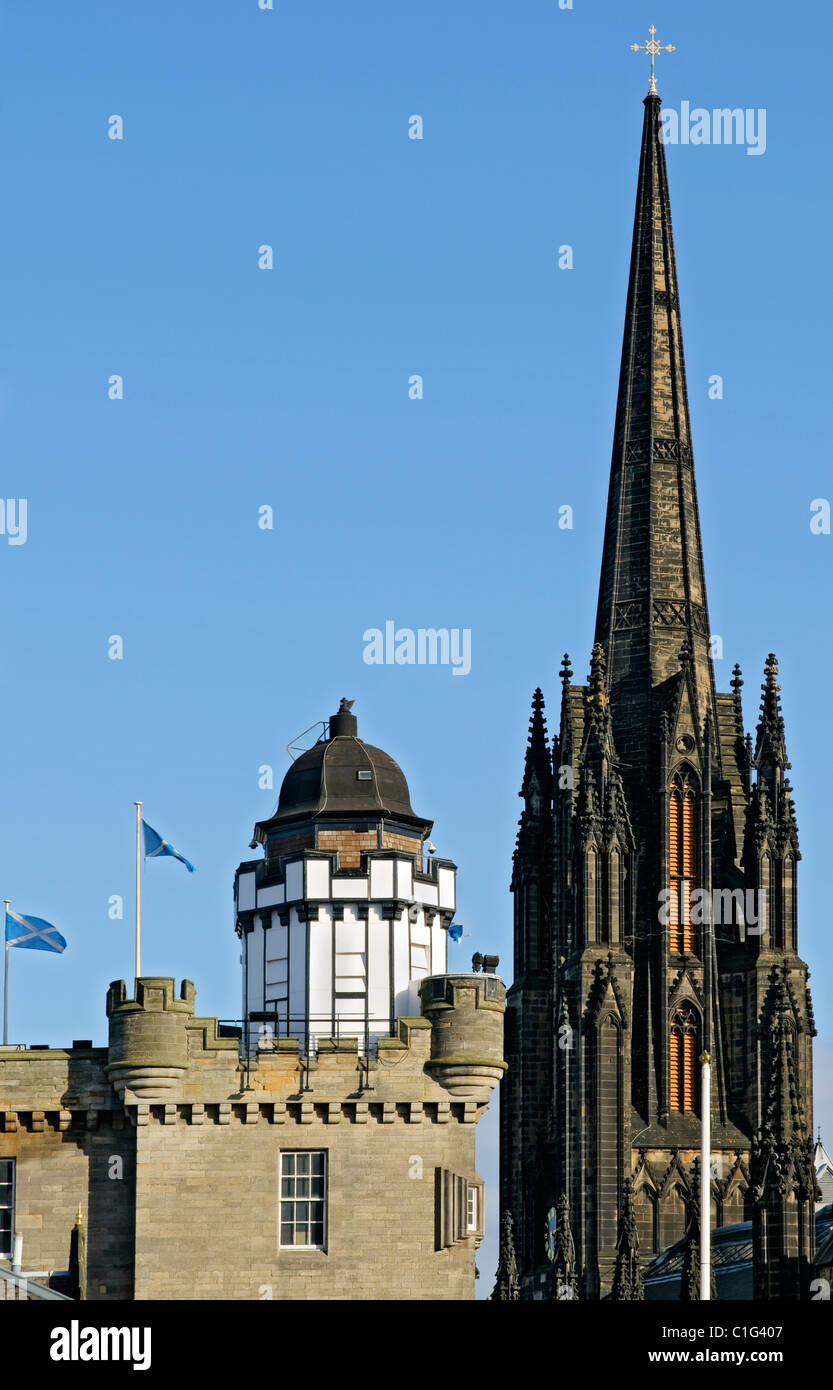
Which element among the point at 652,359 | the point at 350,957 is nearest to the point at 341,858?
the point at 350,957

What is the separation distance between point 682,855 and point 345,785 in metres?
59.6

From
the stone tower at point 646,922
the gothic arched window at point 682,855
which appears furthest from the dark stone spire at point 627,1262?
the gothic arched window at point 682,855

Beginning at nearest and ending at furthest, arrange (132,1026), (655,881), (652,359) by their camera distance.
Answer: (132,1026), (655,881), (652,359)

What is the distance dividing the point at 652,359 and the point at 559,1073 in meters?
33.6

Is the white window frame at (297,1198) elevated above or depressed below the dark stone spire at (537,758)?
below

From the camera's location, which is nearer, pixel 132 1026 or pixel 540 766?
pixel 132 1026

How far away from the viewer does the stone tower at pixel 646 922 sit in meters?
120

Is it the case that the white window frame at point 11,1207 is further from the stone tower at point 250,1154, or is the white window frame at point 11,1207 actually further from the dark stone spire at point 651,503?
the dark stone spire at point 651,503

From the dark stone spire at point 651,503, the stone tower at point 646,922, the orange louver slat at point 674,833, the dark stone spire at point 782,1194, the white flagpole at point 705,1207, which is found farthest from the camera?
the dark stone spire at point 651,503

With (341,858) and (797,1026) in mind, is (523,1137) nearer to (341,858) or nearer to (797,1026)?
(797,1026)

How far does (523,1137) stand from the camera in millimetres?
125250

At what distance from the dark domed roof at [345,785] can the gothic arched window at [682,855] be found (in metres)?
57.4

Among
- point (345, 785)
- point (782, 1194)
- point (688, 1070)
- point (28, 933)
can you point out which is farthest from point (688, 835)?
point (28, 933)
